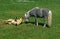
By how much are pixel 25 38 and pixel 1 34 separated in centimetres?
183

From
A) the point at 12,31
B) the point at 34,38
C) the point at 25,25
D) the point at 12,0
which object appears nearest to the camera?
the point at 34,38

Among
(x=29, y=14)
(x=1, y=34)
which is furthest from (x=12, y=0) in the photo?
(x=1, y=34)

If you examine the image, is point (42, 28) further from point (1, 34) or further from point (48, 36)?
point (1, 34)

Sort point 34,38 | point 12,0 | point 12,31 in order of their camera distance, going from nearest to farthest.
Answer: point 34,38
point 12,31
point 12,0

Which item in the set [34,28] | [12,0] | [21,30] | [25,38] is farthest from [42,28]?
[12,0]

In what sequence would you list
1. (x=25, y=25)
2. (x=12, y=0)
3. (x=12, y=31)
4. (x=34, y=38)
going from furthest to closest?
1. (x=12, y=0)
2. (x=25, y=25)
3. (x=12, y=31)
4. (x=34, y=38)

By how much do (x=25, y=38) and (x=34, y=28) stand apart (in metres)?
2.61

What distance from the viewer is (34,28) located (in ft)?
58.6

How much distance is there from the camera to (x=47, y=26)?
18.8 m

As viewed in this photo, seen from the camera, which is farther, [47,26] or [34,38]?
[47,26]

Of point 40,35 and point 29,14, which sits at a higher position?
point 29,14

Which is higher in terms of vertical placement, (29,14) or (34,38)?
(29,14)

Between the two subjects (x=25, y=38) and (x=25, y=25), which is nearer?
(x=25, y=38)

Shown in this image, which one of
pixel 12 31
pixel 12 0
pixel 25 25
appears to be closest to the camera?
pixel 12 31
